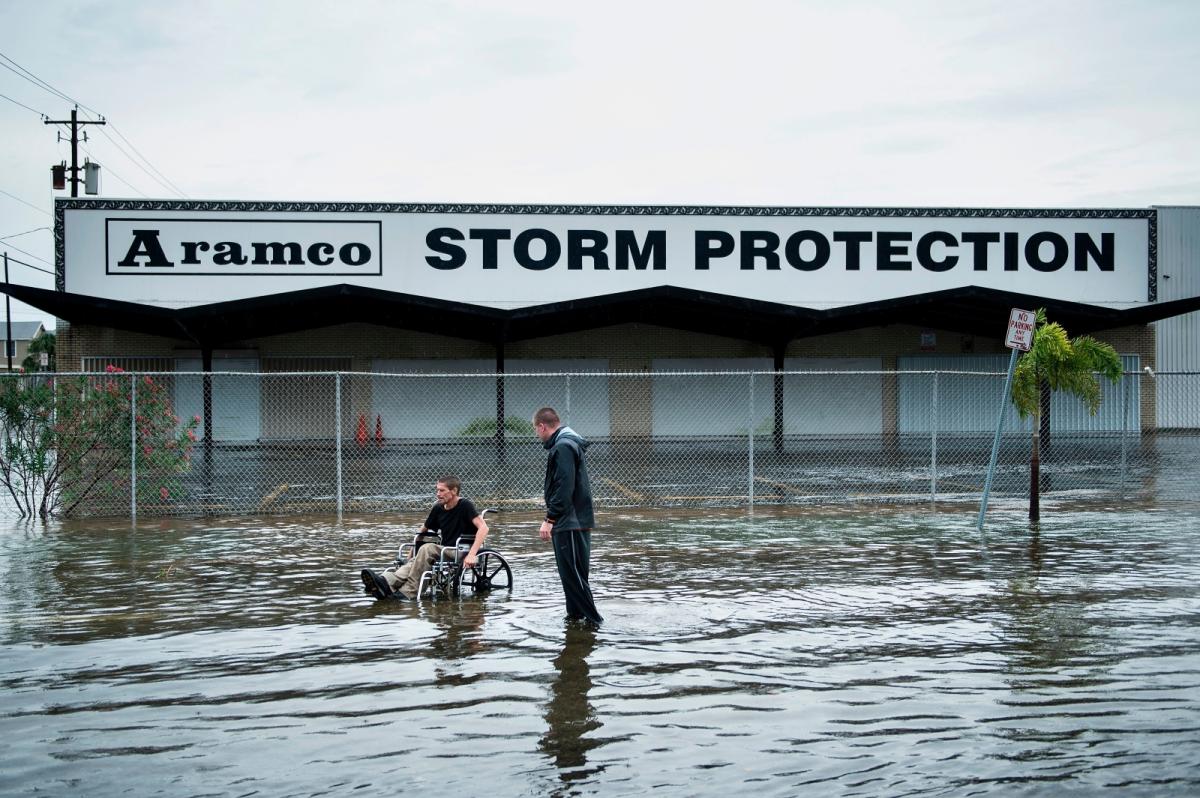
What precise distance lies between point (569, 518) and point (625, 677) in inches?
71.0

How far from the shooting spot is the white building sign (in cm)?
3041

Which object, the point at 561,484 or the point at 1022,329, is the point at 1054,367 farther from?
the point at 561,484

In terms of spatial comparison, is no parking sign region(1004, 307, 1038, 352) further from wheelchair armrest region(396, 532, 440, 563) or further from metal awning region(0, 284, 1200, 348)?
metal awning region(0, 284, 1200, 348)

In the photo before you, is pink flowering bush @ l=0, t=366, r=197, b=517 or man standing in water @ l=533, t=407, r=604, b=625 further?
pink flowering bush @ l=0, t=366, r=197, b=517

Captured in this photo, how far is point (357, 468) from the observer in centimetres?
2383

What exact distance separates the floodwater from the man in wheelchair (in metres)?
0.22

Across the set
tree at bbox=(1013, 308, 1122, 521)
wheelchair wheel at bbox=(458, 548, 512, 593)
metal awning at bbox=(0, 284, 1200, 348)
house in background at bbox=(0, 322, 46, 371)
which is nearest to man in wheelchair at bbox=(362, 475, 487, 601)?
wheelchair wheel at bbox=(458, 548, 512, 593)

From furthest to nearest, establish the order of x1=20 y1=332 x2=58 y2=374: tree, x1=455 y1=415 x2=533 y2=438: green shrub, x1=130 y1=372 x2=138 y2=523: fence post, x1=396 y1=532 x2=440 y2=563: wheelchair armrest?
x1=20 y1=332 x2=58 y2=374: tree < x1=455 y1=415 x2=533 y2=438: green shrub < x1=130 y1=372 x2=138 y2=523: fence post < x1=396 y1=532 x2=440 y2=563: wheelchair armrest

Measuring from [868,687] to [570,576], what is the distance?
2.49 metres

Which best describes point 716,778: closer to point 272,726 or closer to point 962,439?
point 272,726

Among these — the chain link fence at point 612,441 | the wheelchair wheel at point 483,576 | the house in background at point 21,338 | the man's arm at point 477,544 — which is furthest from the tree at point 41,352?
the man's arm at point 477,544

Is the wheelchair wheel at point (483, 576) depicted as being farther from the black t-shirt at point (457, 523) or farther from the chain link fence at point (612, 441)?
the chain link fence at point (612, 441)

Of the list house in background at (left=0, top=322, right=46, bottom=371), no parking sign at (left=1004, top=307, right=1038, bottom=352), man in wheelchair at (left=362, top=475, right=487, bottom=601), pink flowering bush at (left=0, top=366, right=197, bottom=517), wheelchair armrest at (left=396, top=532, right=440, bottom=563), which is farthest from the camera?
house in background at (left=0, top=322, right=46, bottom=371)

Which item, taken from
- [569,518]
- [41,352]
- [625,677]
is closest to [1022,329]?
[569,518]
